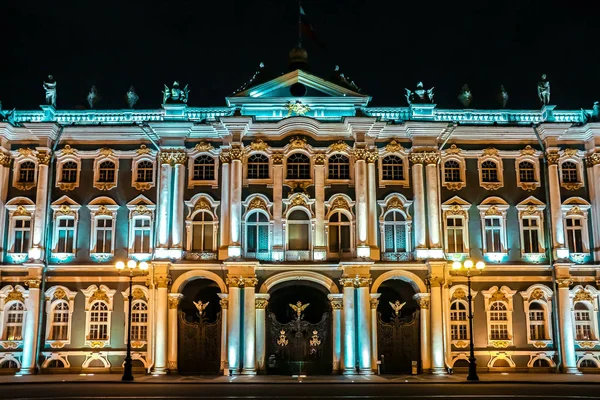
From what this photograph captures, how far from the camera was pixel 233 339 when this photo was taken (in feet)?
130

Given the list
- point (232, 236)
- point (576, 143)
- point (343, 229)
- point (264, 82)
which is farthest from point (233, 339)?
point (576, 143)

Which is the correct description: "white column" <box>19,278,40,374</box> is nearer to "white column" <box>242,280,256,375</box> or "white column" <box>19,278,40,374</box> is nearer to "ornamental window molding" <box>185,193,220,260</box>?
"ornamental window molding" <box>185,193,220,260</box>

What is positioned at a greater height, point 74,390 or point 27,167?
point 27,167

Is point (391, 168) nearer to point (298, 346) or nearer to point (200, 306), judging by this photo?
point (298, 346)

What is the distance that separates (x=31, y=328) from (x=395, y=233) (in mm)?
18799

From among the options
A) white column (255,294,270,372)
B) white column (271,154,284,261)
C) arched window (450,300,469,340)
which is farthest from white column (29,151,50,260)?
arched window (450,300,469,340)

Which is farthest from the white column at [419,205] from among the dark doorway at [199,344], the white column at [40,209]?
the white column at [40,209]

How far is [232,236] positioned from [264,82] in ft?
27.3

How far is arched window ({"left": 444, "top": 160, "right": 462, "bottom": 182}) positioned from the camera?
140 feet

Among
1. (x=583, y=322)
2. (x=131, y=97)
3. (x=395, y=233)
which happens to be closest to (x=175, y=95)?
(x=131, y=97)

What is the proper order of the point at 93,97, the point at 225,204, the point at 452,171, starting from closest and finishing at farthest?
the point at 225,204
the point at 452,171
the point at 93,97

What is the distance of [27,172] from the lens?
140 feet

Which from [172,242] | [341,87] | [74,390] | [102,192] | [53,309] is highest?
[341,87]

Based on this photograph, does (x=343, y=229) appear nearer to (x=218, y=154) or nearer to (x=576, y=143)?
(x=218, y=154)
